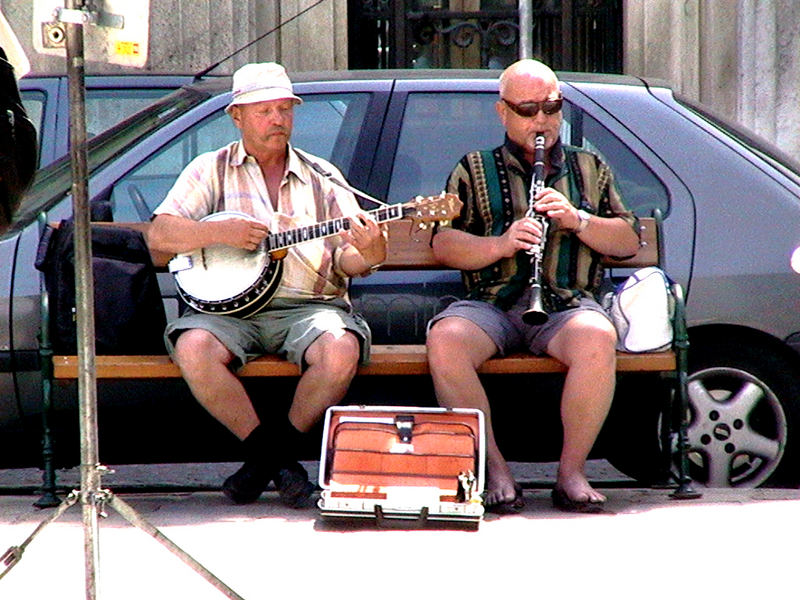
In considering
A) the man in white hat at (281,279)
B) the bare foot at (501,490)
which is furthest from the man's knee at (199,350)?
the bare foot at (501,490)

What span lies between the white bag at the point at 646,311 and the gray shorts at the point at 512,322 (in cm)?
9

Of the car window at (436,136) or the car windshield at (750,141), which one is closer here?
the car window at (436,136)

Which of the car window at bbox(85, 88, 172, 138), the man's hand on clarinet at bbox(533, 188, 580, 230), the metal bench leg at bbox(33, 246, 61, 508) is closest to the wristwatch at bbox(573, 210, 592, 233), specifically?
the man's hand on clarinet at bbox(533, 188, 580, 230)

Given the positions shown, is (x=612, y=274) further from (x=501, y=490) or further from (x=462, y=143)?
(x=501, y=490)

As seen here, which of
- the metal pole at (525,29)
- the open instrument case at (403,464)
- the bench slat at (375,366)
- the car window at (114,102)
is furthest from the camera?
the metal pole at (525,29)

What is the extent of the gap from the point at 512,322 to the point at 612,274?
18.7 inches

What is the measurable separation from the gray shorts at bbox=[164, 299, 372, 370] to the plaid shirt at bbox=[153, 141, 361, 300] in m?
0.07

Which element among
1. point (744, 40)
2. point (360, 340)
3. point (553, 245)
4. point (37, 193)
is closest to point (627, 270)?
point (553, 245)

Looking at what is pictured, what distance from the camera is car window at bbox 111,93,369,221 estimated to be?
6297mm

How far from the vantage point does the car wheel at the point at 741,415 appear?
6.07 m

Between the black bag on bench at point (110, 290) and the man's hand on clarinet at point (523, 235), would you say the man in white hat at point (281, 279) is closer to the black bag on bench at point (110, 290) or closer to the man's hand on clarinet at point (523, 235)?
the black bag on bench at point (110, 290)

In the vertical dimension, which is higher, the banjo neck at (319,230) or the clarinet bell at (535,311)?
the banjo neck at (319,230)

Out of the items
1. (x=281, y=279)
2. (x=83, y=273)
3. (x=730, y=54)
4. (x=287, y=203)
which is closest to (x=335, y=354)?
(x=281, y=279)

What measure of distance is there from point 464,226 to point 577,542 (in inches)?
49.1
